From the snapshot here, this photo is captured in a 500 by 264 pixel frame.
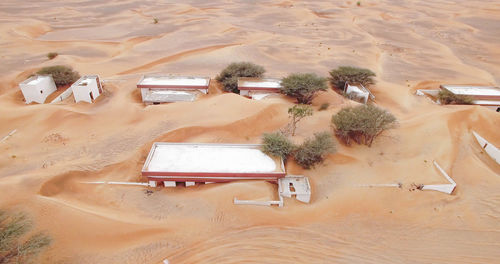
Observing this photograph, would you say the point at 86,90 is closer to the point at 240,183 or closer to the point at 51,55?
the point at 51,55

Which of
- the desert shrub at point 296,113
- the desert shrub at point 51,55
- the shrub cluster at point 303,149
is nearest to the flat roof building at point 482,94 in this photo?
the desert shrub at point 296,113

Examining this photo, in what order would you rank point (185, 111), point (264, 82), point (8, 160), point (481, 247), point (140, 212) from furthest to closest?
1. point (264, 82)
2. point (185, 111)
3. point (8, 160)
4. point (140, 212)
5. point (481, 247)

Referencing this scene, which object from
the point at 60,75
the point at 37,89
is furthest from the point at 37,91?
the point at 60,75

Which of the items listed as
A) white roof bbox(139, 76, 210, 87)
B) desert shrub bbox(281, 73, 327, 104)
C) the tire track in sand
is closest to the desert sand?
the tire track in sand

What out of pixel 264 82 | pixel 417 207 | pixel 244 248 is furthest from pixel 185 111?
pixel 417 207

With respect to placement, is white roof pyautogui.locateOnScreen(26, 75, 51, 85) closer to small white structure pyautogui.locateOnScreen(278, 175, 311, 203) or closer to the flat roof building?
small white structure pyautogui.locateOnScreen(278, 175, 311, 203)

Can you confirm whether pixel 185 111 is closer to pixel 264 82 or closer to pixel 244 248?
pixel 264 82

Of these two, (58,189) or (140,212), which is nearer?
(140,212)
